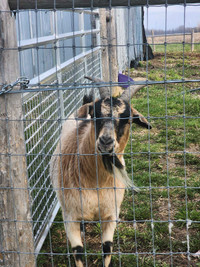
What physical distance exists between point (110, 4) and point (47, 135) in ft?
7.08

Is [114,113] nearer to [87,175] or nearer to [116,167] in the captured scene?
[116,167]

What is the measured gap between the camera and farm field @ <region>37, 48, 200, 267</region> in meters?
3.25

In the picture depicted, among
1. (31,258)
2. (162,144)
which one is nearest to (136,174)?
(162,144)

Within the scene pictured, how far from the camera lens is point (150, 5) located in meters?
2.44

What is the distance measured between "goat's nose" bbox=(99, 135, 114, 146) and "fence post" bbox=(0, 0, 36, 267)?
1.88ft

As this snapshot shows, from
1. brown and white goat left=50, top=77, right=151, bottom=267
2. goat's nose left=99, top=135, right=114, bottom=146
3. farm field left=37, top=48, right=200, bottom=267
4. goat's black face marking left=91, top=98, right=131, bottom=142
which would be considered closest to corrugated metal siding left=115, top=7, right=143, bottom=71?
farm field left=37, top=48, right=200, bottom=267

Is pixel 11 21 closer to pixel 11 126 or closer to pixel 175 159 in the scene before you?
pixel 11 126

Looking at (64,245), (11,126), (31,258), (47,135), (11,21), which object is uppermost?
(11,21)

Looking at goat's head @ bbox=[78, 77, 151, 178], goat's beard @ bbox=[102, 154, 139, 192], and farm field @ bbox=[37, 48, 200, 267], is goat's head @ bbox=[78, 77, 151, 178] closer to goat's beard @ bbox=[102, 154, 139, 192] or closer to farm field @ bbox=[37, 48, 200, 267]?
goat's beard @ bbox=[102, 154, 139, 192]

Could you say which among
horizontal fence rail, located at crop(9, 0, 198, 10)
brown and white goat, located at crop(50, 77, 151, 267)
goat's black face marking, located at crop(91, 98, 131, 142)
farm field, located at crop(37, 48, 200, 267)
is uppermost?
horizontal fence rail, located at crop(9, 0, 198, 10)

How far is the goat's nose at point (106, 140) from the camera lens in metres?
2.90

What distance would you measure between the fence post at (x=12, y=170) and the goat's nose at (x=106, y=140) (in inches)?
22.6

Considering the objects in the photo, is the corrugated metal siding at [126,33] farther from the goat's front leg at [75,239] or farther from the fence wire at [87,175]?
the goat's front leg at [75,239]

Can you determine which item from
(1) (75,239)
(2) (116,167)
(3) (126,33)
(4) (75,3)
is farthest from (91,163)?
(3) (126,33)
